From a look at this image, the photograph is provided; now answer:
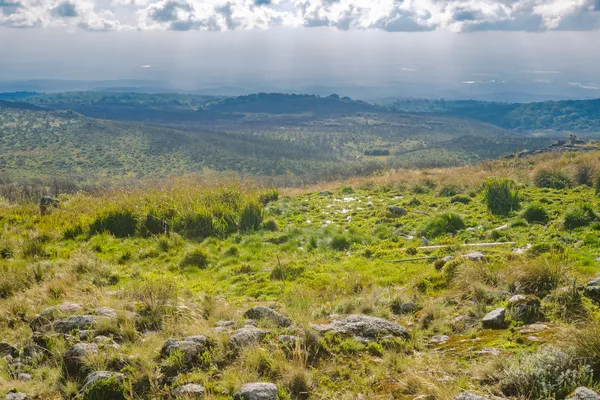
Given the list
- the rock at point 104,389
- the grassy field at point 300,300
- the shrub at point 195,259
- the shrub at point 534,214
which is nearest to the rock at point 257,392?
the grassy field at point 300,300

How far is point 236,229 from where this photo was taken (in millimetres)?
13906

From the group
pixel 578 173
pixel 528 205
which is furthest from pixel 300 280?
pixel 578 173

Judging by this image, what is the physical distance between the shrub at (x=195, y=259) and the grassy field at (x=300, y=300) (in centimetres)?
4

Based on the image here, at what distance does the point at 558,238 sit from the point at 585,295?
14.9 ft

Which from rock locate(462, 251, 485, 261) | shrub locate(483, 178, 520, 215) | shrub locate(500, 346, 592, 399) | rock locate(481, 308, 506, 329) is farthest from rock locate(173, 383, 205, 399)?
shrub locate(483, 178, 520, 215)

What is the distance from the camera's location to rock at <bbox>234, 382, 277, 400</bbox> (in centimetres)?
448

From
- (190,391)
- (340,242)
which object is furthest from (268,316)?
(340,242)

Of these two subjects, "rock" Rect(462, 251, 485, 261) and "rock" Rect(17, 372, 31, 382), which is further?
"rock" Rect(462, 251, 485, 261)

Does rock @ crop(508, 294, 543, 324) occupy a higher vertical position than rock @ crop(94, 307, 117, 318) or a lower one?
higher

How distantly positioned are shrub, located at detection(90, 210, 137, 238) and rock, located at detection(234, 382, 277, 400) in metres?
9.99

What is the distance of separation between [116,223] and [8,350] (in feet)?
26.5

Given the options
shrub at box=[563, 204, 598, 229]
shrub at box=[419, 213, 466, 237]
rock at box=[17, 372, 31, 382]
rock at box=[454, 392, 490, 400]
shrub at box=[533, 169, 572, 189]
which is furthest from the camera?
shrub at box=[533, 169, 572, 189]

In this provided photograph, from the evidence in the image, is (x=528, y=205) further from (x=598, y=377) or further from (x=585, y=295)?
(x=598, y=377)

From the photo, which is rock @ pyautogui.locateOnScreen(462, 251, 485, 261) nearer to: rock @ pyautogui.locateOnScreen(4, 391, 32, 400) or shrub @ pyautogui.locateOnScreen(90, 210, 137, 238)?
rock @ pyautogui.locateOnScreen(4, 391, 32, 400)
